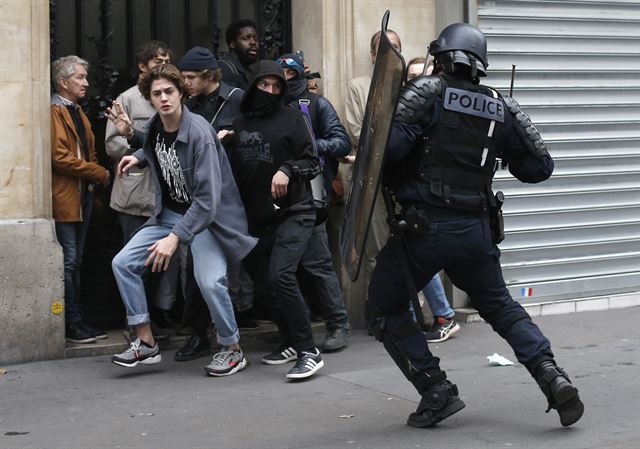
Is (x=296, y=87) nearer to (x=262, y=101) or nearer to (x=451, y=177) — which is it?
(x=262, y=101)

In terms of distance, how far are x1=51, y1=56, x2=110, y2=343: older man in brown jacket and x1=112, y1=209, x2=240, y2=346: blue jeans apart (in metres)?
0.87

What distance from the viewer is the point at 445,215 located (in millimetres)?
5551

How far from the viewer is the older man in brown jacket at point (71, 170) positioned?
7.67 metres

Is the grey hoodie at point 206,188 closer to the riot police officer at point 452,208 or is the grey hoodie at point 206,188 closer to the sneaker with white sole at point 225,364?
the sneaker with white sole at point 225,364

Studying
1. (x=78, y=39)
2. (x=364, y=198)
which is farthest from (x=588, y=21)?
(x=364, y=198)

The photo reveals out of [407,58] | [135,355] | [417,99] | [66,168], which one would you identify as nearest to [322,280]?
[135,355]

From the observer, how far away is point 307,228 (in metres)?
7.27

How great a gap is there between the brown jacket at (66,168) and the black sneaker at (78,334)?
71cm

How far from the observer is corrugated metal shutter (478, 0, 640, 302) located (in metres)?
9.28

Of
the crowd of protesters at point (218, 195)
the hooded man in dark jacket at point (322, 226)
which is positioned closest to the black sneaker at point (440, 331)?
the crowd of protesters at point (218, 195)

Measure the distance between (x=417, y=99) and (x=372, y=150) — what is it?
1.04 feet

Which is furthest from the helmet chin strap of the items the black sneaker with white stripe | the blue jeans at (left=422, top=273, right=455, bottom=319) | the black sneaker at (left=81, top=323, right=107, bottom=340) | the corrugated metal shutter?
the corrugated metal shutter

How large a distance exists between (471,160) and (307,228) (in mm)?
1897

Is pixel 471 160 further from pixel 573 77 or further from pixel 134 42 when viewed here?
pixel 573 77
